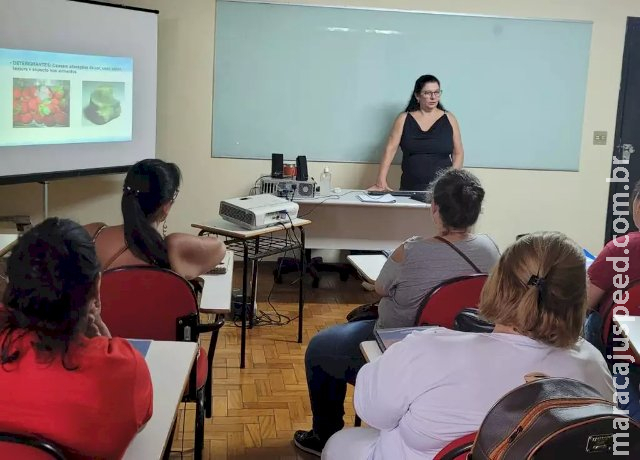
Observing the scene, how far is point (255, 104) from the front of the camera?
546 cm

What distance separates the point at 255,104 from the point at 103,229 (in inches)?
123

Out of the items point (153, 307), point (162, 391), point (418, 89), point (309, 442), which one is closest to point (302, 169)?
point (418, 89)

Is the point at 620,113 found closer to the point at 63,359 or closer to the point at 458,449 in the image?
the point at 458,449

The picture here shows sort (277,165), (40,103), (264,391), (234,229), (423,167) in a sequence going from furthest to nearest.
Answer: (423,167), (277,165), (40,103), (234,229), (264,391)

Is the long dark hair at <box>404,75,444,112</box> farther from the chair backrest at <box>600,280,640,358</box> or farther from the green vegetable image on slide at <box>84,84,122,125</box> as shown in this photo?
the chair backrest at <box>600,280,640,358</box>

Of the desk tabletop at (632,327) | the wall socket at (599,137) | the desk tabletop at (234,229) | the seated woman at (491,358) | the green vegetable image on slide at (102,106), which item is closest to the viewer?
the seated woman at (491,358)

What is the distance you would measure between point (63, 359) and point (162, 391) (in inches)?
17.0

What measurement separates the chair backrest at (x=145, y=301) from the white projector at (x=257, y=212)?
1423 millimetres

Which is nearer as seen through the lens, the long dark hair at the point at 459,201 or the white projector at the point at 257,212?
the long dark hair at the point at 459,201

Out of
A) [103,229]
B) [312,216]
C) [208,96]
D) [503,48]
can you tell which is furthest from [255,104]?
[103,229]

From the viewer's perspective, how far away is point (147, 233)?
96.0 inches

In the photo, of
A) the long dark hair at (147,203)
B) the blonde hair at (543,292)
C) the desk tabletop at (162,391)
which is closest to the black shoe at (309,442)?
the long dark hair at (147,203)

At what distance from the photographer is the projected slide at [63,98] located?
4117mm

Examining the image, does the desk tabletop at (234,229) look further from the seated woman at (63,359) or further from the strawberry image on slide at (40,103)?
the seated woman at (63,359)
